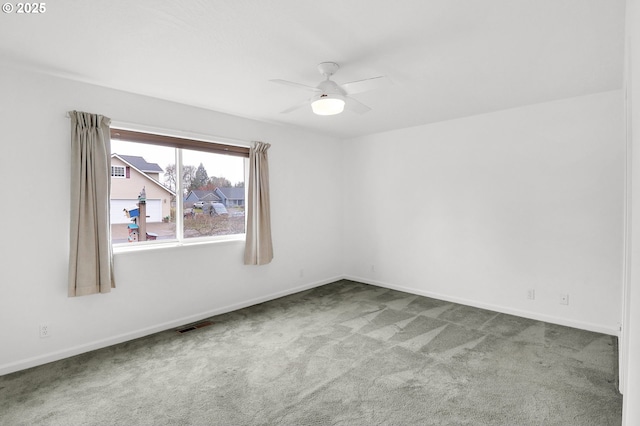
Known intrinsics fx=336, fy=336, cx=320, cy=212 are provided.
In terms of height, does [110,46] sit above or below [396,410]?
above

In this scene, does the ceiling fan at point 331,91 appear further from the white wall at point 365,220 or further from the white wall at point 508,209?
the white wall at point 508,209

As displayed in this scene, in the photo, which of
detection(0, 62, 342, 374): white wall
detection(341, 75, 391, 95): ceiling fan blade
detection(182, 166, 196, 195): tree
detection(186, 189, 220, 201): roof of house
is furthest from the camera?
detection(186, 189, 220, 201): roof of house

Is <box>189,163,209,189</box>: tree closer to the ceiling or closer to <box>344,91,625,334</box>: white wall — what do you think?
the ceiling

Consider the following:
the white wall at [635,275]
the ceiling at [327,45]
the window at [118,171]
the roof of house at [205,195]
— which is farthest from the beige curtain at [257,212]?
the white wall at [635,275]

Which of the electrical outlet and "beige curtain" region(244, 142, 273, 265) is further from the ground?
"beige curtain" region(244, 142, 273, 265)

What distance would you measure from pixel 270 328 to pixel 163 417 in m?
1.58

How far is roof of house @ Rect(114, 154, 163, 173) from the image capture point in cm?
357

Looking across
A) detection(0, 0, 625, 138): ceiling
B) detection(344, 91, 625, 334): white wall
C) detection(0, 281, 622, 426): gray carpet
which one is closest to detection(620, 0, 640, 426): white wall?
detection(0, 0, 625, 138): ceiling

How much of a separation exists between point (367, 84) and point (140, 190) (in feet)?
8.81

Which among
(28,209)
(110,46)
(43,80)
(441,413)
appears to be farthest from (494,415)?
(43,80)

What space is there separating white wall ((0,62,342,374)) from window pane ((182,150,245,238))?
0.89 ft

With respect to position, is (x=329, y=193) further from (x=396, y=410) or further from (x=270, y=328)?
(x=396, y=410)

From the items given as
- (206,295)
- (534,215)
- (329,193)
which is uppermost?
(329,193)

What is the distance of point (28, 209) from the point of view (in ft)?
9.39
